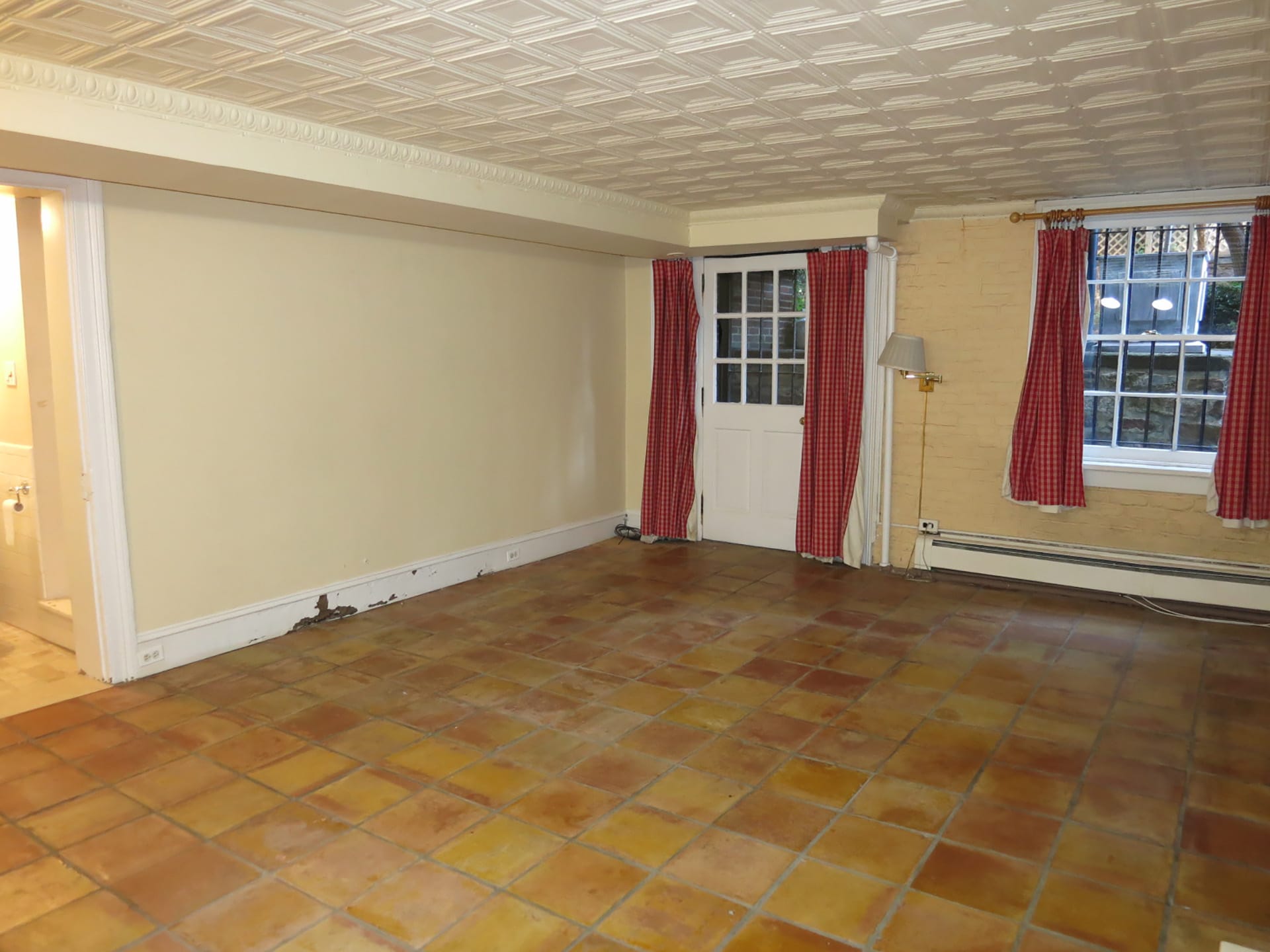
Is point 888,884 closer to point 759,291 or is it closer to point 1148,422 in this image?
point 1148,422

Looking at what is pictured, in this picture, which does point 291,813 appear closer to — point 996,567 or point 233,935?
point 233,935

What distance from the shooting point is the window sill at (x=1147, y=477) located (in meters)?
5.30

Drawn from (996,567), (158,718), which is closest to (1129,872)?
(996,567)

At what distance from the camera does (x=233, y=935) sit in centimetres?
246

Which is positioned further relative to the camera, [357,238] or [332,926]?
[357,238]

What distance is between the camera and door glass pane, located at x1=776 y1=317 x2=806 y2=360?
660cm

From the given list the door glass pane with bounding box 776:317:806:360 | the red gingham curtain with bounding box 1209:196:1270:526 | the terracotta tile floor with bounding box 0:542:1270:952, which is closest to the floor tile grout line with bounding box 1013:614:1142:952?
the terracotta tile floor with bounding box 0:542:1270:952

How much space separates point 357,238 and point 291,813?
3247 millimetres

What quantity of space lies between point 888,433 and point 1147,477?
5.31 feet

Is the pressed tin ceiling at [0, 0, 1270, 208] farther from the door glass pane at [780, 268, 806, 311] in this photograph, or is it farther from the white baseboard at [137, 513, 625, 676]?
the white baseboard at [137, 513, 625, 676]

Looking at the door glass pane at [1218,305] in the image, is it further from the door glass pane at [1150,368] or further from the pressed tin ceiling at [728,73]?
the pressed tin ceiling at [728,73]

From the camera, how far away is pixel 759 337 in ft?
22.3

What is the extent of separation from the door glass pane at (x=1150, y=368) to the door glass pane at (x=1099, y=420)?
0.52ft

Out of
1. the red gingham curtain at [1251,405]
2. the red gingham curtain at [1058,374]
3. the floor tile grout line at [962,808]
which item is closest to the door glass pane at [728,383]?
the red gingham curtain at [1058,374]
